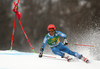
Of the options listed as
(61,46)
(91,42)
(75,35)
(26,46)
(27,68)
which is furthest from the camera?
(26,46)

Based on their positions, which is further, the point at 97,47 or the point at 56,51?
the point at 97,47

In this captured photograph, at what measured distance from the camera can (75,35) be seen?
305 inches

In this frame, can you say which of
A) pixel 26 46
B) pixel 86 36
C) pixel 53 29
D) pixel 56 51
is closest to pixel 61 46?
pixel 56 51

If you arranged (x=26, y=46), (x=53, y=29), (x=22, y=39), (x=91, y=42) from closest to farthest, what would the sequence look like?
(x=53, y=29), (x=91, y=42), (x=26, y=46), (x=22, y=39)

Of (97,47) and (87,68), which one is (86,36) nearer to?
(97,47)

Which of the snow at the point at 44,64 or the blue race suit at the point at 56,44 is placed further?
the blue race suit at the point at 56,44

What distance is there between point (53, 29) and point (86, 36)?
290 centimetres

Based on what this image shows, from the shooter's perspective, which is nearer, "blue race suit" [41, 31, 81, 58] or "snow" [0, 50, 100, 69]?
"snow" [0, 50, 100, 69]

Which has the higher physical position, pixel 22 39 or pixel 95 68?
pixel 22 39

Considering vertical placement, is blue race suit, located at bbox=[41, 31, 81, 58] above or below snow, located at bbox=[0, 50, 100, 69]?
above

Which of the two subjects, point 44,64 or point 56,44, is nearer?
point 44,64

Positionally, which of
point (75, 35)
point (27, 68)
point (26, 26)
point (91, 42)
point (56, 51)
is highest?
point (26, 26)

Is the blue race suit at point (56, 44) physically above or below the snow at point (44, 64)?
above

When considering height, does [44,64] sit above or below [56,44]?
below
